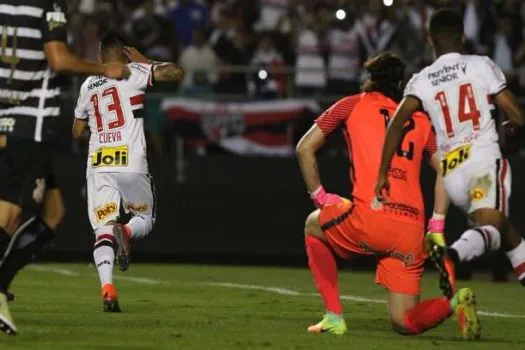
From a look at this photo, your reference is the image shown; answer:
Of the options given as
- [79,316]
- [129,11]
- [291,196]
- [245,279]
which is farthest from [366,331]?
[129,11]

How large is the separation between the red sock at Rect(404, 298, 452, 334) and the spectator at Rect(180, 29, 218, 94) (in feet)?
35.2

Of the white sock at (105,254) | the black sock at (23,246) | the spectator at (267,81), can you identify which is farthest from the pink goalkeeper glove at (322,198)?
the spectator at (267,81)

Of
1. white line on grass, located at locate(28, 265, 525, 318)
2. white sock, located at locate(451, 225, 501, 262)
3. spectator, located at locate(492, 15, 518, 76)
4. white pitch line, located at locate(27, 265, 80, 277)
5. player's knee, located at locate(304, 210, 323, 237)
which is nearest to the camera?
white sock, located at locate(451, 225, 501, 262)

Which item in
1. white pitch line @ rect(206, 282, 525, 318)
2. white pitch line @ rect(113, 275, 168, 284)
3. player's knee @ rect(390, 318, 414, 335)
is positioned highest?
player's knee @ rect(390, 318, 414, 335)

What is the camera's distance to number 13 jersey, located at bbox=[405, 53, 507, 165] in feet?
33.5

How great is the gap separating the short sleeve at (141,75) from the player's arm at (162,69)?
0.15ft

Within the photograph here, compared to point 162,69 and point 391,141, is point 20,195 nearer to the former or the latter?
point 391,141

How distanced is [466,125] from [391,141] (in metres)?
0.51

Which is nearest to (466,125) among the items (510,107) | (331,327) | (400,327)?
(510,107)

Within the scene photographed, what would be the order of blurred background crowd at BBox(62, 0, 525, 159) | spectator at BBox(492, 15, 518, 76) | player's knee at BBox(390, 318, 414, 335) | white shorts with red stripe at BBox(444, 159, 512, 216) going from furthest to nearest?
spectator at BBox(492, 15, 518, 76) < blurred background crowd at BBox(62, 0, 525, 159) < player's knee at BBox(390, 318, 414, 335) < white shorts with red stripe at BBox(444, 159, 512, 216)

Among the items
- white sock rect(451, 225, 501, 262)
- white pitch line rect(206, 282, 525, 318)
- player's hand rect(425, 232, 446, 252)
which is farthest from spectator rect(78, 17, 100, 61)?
white sock rect(451, 225, 501, 262)

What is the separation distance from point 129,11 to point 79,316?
41.4ft

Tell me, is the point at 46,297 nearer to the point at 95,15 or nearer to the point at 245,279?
the point at 245,279

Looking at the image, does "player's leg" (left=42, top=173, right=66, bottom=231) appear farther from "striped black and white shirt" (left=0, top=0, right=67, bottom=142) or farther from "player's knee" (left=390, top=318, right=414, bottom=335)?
"player's knee" (left=390, top=318, right=414, bottom=335)
